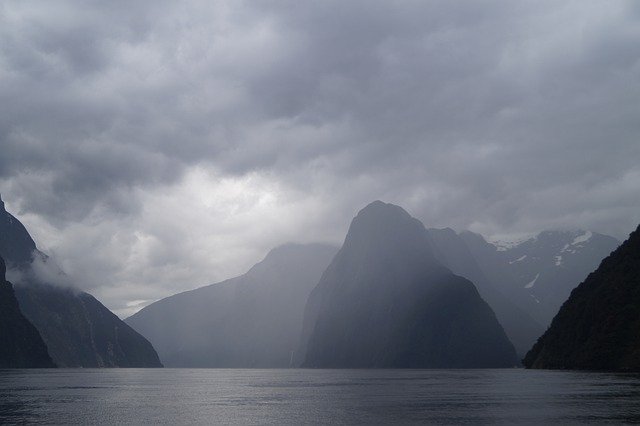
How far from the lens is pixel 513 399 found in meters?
93.6

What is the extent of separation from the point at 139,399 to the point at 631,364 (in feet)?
415

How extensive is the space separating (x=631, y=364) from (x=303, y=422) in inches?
5026

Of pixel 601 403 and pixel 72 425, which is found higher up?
pixel 72 425

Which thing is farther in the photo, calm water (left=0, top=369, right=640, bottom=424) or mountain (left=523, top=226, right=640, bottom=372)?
mountain (left=523, top=226, right=640, bottom=372)

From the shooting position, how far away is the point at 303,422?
69.3 meters

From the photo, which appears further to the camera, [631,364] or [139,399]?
[631,364]

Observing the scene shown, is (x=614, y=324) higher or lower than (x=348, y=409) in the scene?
higher

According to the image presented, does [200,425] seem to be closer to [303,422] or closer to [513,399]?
[303,422]

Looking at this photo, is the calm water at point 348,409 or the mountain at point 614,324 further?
the mountain at point 614,324

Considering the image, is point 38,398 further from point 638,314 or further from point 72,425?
point 638,314

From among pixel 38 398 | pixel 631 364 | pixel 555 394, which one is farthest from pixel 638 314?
pixel 38 398

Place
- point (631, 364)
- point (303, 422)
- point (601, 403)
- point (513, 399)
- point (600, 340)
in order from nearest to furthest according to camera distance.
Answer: point (303, 422) < point (601, 403) < point (513, 399) < point (631, 364) < point (600, 340)

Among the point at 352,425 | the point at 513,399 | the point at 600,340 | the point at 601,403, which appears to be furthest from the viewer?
the point at 600,340

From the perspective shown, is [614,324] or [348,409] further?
[614,324]
